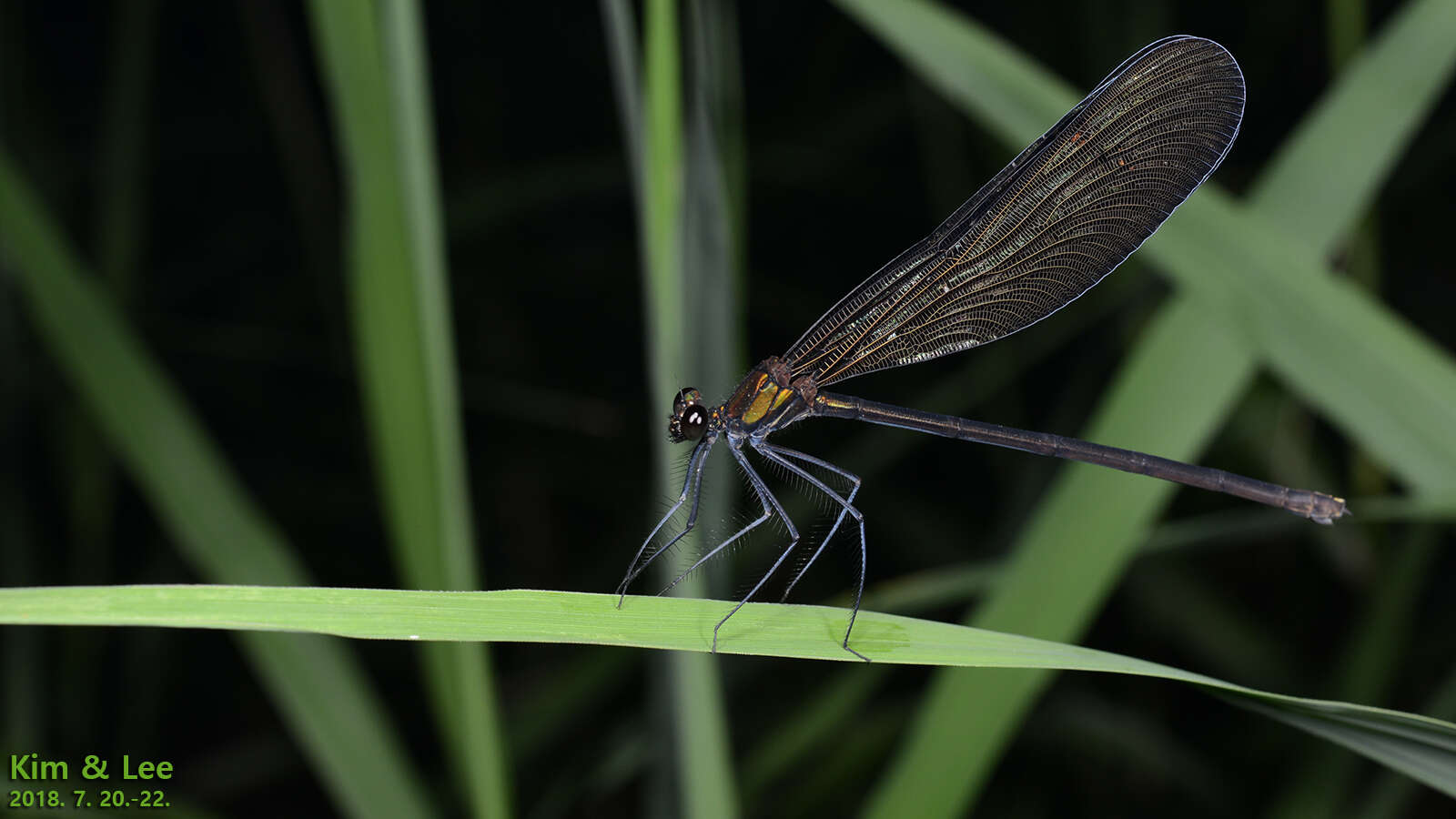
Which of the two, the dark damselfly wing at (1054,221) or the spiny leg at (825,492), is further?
the dark damselfly wing at (1054,221)

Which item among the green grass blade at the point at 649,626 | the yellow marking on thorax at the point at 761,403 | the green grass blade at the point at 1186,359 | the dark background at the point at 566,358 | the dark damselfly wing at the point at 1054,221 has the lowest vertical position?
the green grass blade at the point at 649,626

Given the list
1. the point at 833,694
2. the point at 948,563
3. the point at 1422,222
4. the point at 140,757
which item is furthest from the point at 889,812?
the point at 1422,222

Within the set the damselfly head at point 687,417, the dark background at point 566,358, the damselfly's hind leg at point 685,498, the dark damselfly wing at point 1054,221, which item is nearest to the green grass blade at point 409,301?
the damselfly's hind leg at point 685,498

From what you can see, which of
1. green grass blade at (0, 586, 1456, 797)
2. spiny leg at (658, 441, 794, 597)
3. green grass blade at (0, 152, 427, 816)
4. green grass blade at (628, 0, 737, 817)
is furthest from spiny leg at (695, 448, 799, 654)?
green grass blade at (0, 152, 427, 816)

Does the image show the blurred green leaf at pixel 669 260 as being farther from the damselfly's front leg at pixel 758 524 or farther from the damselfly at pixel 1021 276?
the damselfly at pixel 1021 276

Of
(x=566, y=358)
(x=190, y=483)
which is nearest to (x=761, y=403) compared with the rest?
(x=190, y=483)

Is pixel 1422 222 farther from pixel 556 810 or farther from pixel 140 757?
pixel 140 757

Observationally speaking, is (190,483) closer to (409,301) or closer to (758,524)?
(409,301)
